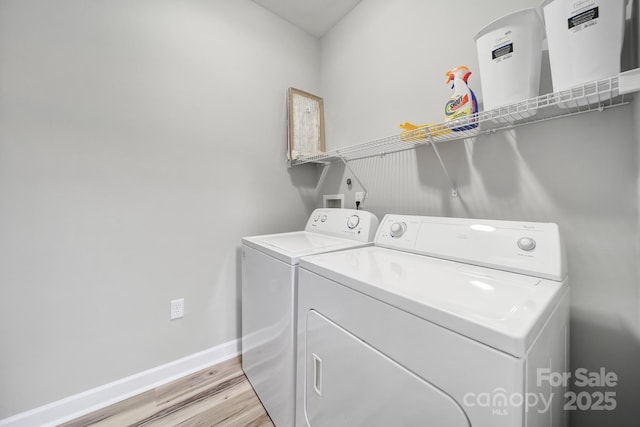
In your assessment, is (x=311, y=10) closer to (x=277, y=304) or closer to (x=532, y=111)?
(x=532, y=111)

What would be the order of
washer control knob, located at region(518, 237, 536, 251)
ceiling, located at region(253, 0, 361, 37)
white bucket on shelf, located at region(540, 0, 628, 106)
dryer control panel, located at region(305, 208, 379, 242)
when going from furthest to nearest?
ceiling, located at region(253, 0, 361, 37)
dryer control panel, located at region(305, 208, 379, 242)
washer control knob, located at region(518, 237, 536, 251)
white bucket on shelf, located at region(540, 0, 628, 106)

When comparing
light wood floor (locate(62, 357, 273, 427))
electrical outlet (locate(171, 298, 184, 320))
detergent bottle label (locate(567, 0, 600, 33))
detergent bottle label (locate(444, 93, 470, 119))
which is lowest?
light wood floor (locate(62, 357, 273, 427))

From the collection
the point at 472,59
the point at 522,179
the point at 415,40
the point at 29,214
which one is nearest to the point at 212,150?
the point at 29,214

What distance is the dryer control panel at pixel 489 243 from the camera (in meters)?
0.80

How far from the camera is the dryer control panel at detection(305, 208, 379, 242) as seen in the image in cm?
143

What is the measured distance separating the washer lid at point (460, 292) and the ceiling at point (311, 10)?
2.03 m

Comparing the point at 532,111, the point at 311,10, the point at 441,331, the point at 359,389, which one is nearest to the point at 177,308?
the point at 359,389

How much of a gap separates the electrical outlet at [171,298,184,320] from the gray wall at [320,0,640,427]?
1400 mm

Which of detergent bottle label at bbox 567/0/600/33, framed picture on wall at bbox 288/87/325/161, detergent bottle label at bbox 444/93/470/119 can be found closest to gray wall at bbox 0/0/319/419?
framed picture on wall at bbox 288/87/325/161

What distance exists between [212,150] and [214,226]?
540 millimetres

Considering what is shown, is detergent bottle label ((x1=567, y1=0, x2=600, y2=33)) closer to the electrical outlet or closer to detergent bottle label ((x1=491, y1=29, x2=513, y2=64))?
detergent bottle label ((x1=491, y1=29, x2=513, y2=64))

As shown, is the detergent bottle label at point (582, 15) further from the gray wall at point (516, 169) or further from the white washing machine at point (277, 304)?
the white washing machine at point (277, 304)

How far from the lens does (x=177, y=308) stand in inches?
62.1

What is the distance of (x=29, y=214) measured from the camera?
46.1 inches
